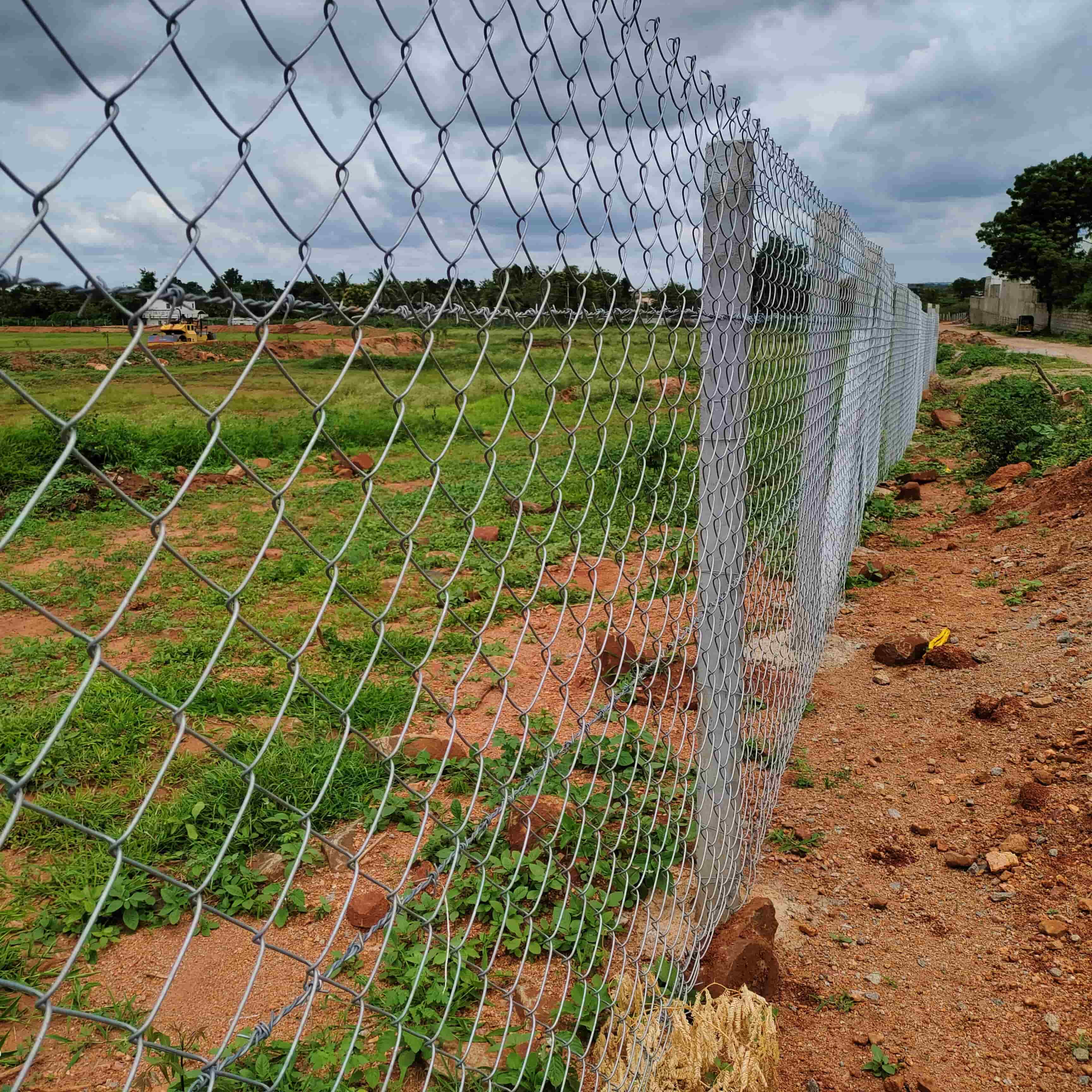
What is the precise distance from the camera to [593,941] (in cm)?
251

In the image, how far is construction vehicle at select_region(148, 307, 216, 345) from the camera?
978 millimetres

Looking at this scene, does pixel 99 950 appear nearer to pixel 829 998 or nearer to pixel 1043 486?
pixel 829 998

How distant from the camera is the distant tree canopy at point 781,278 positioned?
8.38 feet

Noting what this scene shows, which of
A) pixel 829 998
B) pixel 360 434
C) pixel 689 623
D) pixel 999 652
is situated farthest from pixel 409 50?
pixel 360 434

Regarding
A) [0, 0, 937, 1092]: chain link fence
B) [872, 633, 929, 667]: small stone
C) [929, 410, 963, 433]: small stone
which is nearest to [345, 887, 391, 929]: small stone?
[0, 0, 937, 1092]: chain link fence

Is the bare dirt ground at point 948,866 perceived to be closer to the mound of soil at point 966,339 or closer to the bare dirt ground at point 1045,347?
the bare dirt ground at point 1045,347

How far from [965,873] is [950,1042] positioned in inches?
32.7

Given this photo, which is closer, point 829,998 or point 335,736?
point 829,998

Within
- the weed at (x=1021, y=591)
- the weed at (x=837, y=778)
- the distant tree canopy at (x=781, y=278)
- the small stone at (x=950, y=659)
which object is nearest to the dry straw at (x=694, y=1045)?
the weed at (x=837, y=778)

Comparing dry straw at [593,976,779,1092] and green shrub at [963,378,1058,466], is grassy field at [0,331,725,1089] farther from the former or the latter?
green shrub at [963,378,1058,466]

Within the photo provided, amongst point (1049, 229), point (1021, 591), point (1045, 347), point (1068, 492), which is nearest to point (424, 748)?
point (1021, 591)

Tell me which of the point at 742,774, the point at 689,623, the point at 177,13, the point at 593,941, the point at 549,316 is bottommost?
the point at 593,941

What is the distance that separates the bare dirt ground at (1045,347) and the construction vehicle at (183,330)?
88.0ft

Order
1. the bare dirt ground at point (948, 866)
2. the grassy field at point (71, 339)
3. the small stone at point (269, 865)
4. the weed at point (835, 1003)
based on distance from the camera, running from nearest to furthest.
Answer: the grassy field at point (71, 339) < the bare dirt ground at point (948, 866) < the weed at point (835, 1003) < the small stone at point (269, 865)
